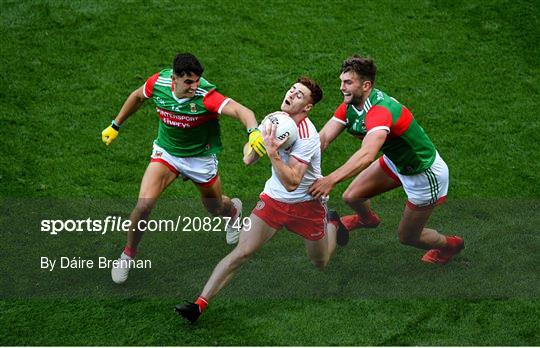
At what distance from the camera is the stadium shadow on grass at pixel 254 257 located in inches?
376

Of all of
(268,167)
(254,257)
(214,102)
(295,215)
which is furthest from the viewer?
(268,167)

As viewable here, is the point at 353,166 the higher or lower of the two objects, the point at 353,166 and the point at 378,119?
the lower

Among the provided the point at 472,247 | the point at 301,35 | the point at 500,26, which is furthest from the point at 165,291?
the point at 500,26

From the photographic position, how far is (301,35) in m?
14.2

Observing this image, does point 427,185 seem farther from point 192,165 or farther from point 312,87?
point 192,165

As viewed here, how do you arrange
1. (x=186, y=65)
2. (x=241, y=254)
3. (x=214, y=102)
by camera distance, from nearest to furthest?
(x=241, y=254) → (x=186, y=65) → (x=214, y=102)

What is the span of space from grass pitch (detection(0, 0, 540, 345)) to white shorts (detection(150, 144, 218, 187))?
31.0 inches

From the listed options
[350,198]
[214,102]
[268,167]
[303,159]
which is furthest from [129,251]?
[268,167]

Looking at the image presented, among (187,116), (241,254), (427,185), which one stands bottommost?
(241,254)

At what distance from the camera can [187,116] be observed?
31.3 feet

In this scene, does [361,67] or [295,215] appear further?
[295,215]

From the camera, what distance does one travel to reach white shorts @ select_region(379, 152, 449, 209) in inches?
375

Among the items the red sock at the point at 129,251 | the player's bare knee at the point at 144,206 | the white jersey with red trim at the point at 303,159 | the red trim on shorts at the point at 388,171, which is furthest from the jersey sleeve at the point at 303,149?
the red sock at the point at 129,251

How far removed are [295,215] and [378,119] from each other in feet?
3.67
